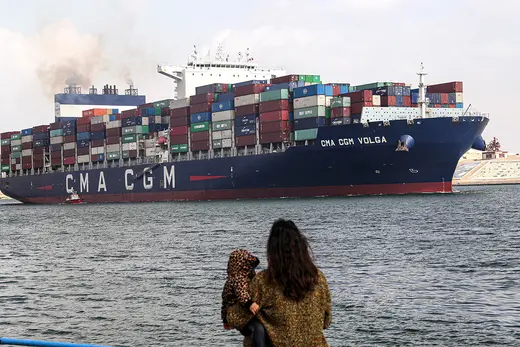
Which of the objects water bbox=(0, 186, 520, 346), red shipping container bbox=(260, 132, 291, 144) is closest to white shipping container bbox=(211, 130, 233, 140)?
red shipping container bbox=(260, 132, 291, 144)

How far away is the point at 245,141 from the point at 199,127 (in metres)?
6.71

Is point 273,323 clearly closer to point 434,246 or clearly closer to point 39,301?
point 39,301

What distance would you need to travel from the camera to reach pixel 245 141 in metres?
61.0

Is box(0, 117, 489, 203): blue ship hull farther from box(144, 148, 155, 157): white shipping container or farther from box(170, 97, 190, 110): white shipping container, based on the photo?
box(144, 148, 155, 157): white shipping container

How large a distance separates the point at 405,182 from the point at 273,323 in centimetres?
4886

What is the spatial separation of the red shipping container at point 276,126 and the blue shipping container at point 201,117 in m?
7.09

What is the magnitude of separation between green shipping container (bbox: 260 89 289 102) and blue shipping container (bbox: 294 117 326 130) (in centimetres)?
205

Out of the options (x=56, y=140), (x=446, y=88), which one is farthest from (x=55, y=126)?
(x=446, y=88)

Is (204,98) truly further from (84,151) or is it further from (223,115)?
(84,151)

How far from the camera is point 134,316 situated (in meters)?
16.6

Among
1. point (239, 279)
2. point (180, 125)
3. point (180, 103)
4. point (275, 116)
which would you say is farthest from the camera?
point (180, 125)

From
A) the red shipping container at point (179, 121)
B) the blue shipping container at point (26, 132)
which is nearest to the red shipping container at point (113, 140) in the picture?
the red shipping container at point (179, 121)

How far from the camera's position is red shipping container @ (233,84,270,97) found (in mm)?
60812

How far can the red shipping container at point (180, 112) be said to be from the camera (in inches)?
2675
